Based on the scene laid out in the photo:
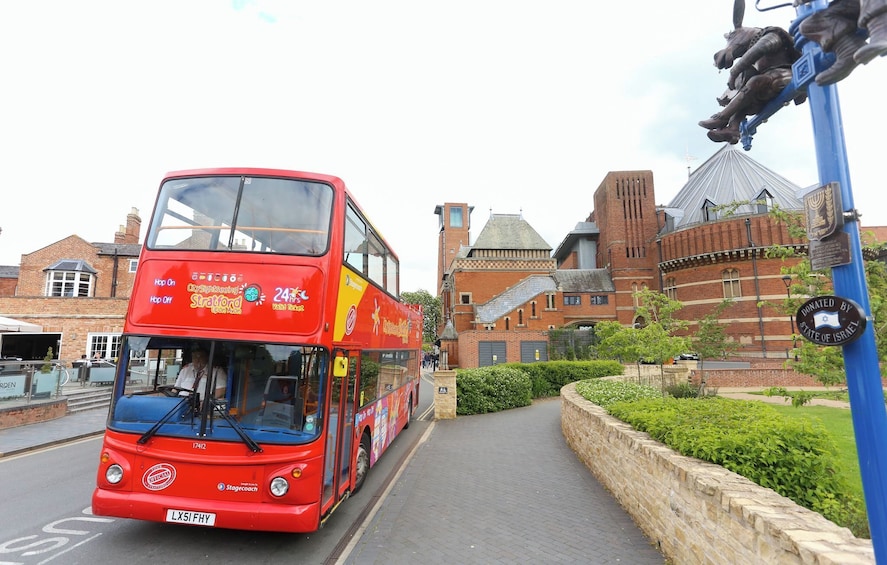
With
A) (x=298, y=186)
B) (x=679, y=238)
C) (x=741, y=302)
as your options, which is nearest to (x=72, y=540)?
(x=298, y=186)

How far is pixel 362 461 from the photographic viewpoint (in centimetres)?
674

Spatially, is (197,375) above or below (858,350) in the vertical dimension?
below

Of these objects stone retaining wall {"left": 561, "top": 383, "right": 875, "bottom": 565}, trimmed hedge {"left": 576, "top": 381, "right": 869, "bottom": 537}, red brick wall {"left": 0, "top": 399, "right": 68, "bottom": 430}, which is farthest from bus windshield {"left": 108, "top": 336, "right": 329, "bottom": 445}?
red brick wall {"left": 0, "top": 399, "right": 68, "bottom": 430}

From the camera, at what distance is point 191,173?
5.25 meters

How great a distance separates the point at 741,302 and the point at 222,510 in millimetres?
37051

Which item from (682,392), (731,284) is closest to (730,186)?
(731,284)

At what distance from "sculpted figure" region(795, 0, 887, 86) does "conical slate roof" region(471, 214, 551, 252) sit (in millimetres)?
43276

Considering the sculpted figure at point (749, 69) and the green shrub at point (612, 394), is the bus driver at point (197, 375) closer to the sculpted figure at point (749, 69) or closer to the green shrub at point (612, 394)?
the sculpted figure at point (749, 69)

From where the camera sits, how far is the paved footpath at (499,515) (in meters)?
4.57

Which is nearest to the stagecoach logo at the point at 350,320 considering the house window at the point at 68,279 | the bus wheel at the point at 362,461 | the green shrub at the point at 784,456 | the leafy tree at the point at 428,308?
the bus wheel at the point at 362,461

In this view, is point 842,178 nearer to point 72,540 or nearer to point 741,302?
point 72,540

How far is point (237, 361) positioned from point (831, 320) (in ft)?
16.9

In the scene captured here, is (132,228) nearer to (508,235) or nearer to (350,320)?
(508,235)

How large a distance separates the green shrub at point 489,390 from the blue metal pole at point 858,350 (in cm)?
1214
